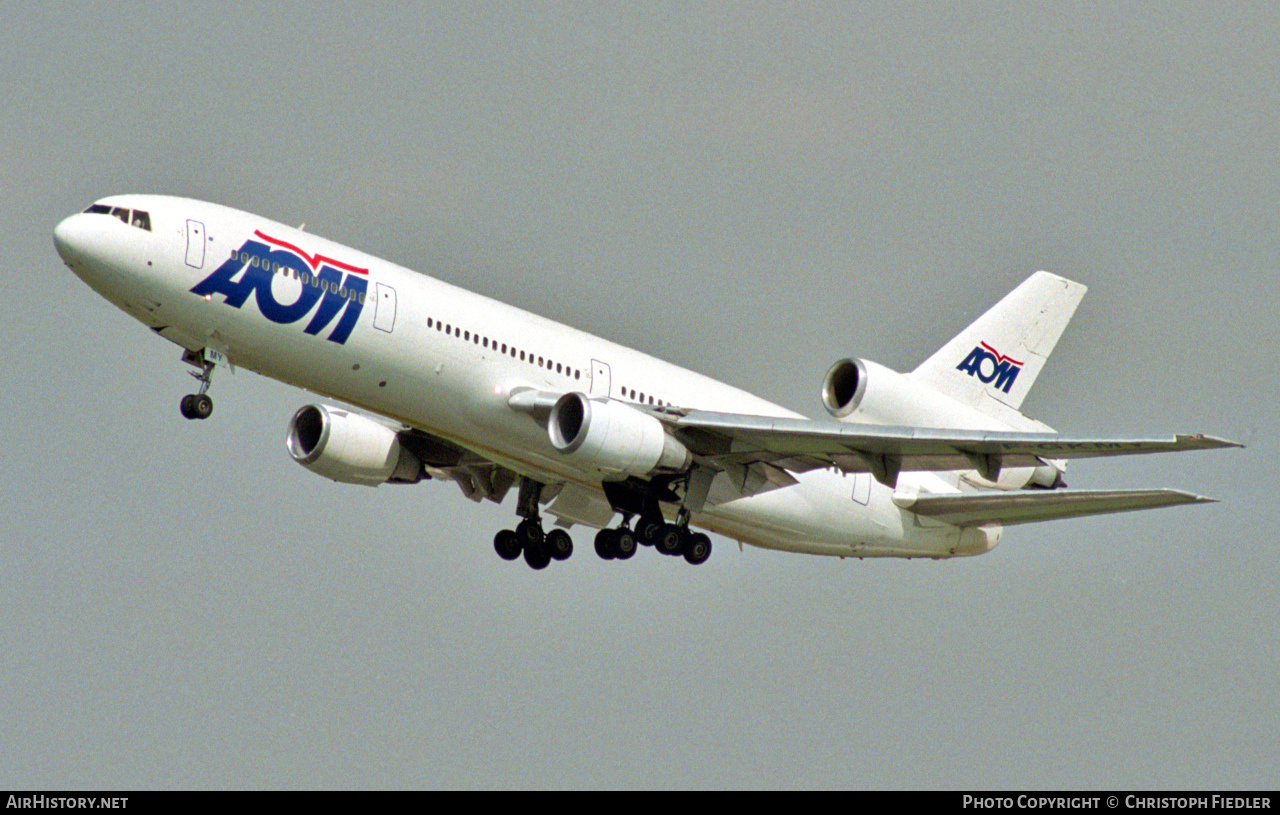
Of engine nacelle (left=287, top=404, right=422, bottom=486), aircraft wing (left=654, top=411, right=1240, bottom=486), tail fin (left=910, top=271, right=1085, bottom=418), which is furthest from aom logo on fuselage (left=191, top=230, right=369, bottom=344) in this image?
tail fin (left=910, top=271, right=1085, bottom=418)

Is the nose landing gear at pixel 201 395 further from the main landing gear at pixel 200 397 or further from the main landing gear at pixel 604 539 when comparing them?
the main landing gear at pixel 604 539

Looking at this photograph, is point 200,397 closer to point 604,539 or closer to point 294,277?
point 294,277

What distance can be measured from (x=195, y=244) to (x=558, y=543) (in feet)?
44.6

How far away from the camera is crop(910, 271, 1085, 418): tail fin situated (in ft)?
152

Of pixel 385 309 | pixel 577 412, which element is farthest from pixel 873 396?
pixel 385 309

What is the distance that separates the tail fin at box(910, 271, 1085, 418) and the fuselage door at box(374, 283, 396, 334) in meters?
14.6

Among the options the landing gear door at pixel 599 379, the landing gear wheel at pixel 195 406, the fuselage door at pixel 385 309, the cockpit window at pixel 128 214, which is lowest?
the landing gear wheel at pixel 195 406

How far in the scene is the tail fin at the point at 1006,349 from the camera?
46.4 m

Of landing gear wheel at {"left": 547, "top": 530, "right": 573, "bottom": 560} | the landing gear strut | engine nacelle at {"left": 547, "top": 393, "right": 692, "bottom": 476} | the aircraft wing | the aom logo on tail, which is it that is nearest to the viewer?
the aircraft wing

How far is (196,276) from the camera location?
3569cm

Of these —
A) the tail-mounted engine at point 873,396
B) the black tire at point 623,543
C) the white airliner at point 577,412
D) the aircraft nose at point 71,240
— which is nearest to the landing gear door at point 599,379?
the white airliner at point 577,412

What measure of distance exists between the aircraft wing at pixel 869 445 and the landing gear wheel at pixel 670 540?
184cm

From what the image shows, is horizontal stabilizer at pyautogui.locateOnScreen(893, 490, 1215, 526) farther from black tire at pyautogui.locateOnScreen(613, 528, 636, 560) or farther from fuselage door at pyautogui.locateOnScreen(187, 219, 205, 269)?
fuselage door at pyautogui.locateOnScreen(187, 219, 205, 269)
